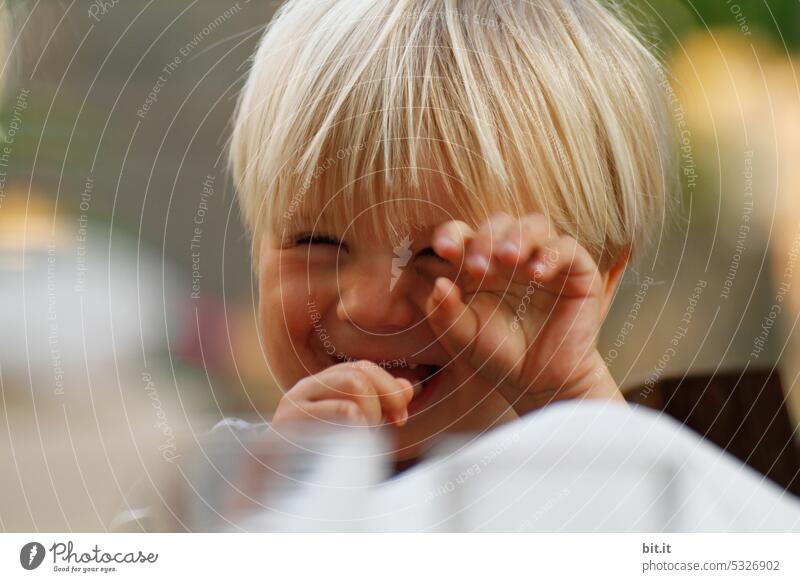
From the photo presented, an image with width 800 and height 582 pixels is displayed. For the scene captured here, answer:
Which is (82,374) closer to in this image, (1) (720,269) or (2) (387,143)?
(2) (387,143)

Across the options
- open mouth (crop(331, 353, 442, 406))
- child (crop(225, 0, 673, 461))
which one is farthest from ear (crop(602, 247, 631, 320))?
open mouth (crop(331, 353, 442, 406))

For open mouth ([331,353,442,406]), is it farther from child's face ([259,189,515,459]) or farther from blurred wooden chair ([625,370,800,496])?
blurred wooden chair ([625,370,800,496])

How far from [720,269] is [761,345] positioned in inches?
2.2

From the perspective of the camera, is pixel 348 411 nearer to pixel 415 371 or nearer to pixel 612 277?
pixel 415 371

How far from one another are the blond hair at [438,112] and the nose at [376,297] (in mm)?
27

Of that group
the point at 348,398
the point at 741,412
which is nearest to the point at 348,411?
the point at 348,398

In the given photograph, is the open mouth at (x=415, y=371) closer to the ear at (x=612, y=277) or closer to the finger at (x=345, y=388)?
the finger at (x=345, y=388)

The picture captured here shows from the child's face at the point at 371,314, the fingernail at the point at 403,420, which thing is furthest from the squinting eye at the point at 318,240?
the fingernail at the point at 403,420

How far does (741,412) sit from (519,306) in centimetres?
16

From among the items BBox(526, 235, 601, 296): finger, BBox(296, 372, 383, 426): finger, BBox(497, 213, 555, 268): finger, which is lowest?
BBox(296, 372, 383, 426): finger

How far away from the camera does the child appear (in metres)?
0.45

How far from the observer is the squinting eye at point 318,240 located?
0.45 m

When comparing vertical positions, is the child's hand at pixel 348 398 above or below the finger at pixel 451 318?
below

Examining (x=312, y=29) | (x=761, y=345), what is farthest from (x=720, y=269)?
(x=312, y=29)
